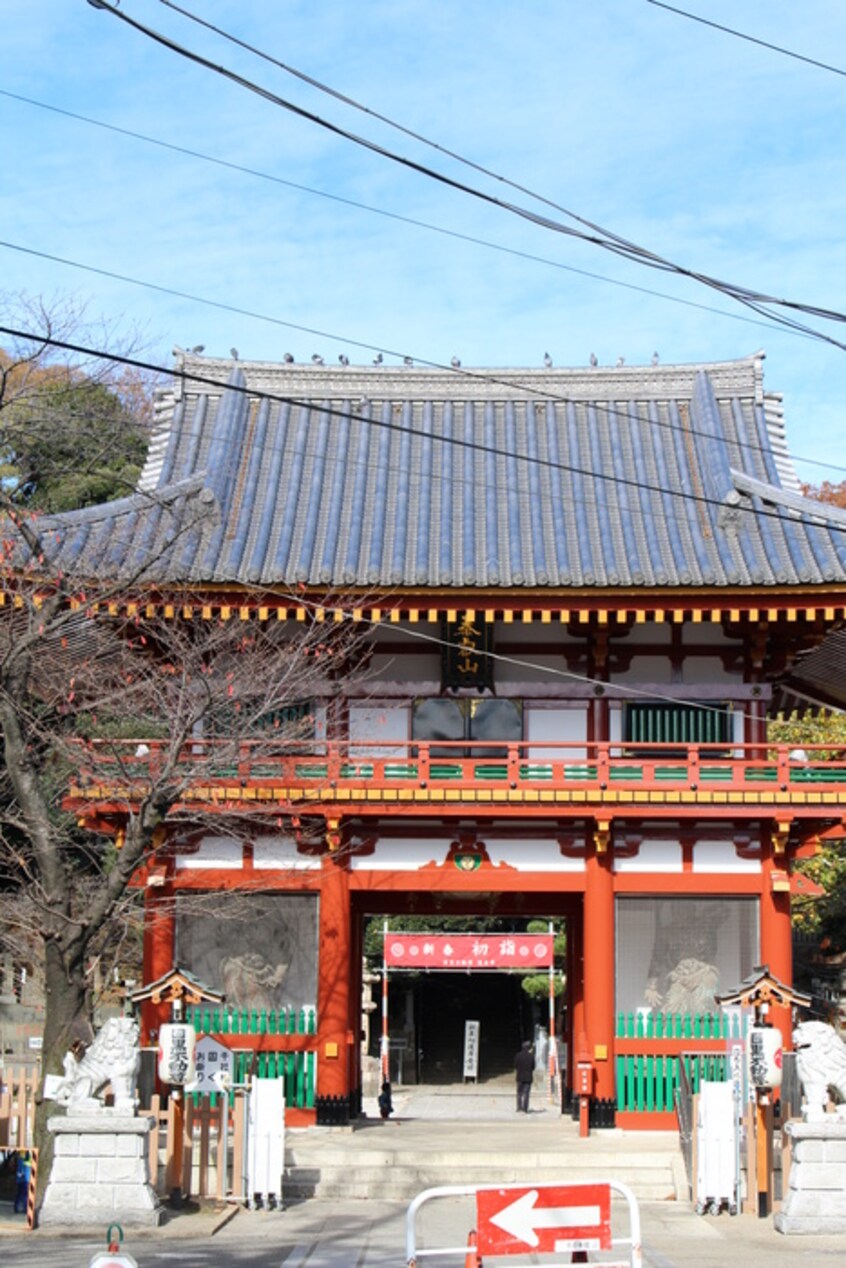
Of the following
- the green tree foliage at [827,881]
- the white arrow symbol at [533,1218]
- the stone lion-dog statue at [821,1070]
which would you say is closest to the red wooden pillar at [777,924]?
the stone lion-dog statue at [821,1070]

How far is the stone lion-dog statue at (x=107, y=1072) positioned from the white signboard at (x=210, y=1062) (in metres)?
1.88

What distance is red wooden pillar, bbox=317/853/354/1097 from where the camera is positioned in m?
22.8

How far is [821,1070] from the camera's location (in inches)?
670

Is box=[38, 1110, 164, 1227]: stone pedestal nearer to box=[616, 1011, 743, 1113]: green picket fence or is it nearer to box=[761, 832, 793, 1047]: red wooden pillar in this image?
box=[616, 1011, 743, 1113]: green picket fence

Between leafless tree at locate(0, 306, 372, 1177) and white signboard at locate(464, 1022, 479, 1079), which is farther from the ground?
leafless tree at locate(0, 306, 372, 1177)

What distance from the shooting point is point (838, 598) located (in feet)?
75.6

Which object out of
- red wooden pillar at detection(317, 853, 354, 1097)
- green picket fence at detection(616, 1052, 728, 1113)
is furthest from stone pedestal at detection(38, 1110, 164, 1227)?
green picket fence at detection(616, 1052, 728, 1113)

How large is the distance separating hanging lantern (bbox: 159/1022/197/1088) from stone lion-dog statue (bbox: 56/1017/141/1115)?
3.45 feet

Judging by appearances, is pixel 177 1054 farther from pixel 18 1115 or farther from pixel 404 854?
pixel 404 854

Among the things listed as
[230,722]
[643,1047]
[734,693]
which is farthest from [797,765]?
[230,722]

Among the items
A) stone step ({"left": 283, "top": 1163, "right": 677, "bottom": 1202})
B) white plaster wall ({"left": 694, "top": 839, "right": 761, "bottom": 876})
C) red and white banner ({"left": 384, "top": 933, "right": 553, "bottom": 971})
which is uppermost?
white plaster wall ({"left": 694, "top": 839, "right": 761, "bottom": 876})

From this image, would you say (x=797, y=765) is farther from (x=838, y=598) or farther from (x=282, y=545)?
(x=282, y=545)

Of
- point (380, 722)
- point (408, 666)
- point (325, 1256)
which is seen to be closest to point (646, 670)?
point (408, 666)

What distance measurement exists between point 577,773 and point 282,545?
5.70 metres
